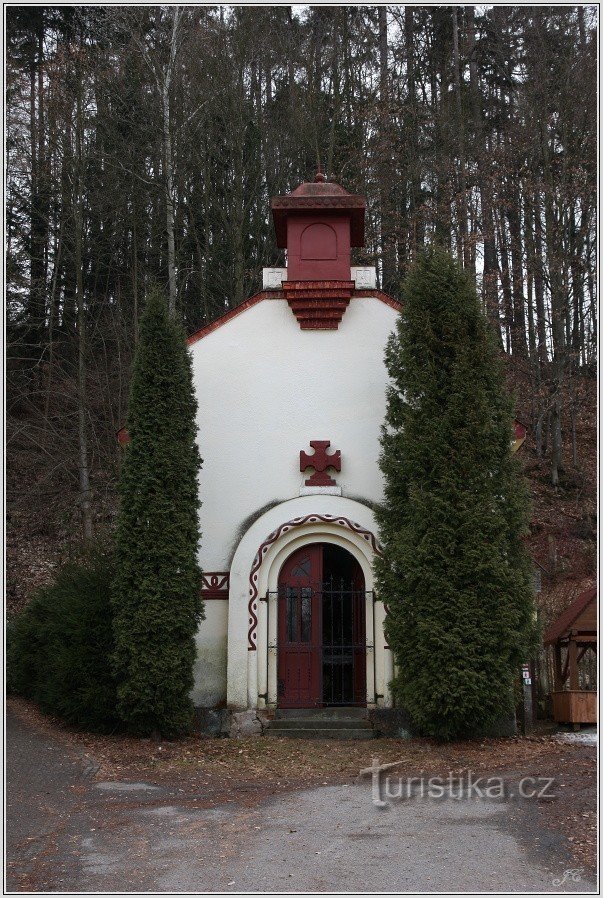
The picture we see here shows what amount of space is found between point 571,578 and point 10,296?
50.4 feet

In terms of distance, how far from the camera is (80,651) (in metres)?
11.4

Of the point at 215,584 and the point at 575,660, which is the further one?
the point at 575,660

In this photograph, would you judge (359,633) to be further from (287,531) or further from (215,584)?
(215,584)

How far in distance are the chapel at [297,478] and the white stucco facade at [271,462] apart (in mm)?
16

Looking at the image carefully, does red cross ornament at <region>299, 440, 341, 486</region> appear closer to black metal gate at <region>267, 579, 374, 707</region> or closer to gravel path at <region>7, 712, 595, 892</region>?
black metal gate at <region>267, 579, 374, 707</region>

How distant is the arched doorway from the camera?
1207cm

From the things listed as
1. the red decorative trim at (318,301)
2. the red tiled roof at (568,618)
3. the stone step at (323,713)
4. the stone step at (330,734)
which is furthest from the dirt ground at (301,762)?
the red decorative trim at (318,301)

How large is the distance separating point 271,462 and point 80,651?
3690 mm

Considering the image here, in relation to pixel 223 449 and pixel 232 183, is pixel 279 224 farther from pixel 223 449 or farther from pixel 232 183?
pixel 232 183

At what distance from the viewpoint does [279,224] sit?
13.8m

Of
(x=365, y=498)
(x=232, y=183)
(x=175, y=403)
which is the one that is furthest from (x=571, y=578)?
(x=232, y=183)

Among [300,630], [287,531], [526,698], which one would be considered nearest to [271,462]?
[287,531]

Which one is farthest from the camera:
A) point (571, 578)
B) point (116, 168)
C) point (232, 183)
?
point (232, 183)

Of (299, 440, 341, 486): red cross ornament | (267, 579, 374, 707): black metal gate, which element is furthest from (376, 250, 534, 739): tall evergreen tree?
(267, 579, 374, 707): black metal gate
